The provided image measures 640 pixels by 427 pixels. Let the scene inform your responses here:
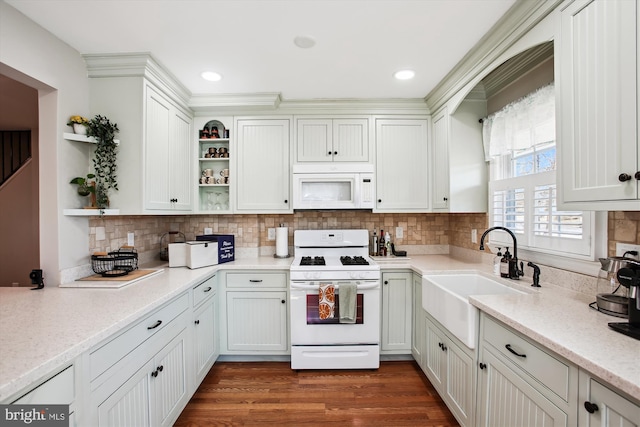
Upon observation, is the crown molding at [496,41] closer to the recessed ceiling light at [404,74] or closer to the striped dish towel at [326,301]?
the recessed ceiling light at [404,74]

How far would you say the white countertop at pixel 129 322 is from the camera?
83cm

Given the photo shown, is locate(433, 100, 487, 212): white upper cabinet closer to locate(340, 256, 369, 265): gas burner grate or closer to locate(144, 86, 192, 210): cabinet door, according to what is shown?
locate(340, 256, 369, 265): gas burner grate

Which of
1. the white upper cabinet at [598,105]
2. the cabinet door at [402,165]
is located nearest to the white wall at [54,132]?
the cabinet door at [402,165]

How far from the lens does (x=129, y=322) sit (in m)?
1.24

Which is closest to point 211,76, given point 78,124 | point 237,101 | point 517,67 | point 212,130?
point 237,101

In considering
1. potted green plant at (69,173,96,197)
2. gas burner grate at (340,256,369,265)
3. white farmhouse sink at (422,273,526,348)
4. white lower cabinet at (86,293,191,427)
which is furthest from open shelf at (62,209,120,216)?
white farmhouse sink at (422,273,526,348)

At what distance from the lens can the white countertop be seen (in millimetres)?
833

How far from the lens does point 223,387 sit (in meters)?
2.17

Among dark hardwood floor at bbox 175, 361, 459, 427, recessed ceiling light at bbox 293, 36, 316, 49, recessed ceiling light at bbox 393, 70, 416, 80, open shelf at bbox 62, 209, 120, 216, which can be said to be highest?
recessed ceiling light at bbox 393, 70, 416, 80

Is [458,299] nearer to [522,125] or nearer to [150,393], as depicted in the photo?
[522,125]

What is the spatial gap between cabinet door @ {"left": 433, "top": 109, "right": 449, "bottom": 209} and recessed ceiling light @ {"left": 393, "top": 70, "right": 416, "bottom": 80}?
1.61 ft

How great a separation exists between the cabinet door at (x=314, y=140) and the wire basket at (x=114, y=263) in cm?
164

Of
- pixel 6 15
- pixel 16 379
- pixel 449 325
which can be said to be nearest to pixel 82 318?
pixel 16 379

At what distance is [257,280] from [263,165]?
3.66ft
